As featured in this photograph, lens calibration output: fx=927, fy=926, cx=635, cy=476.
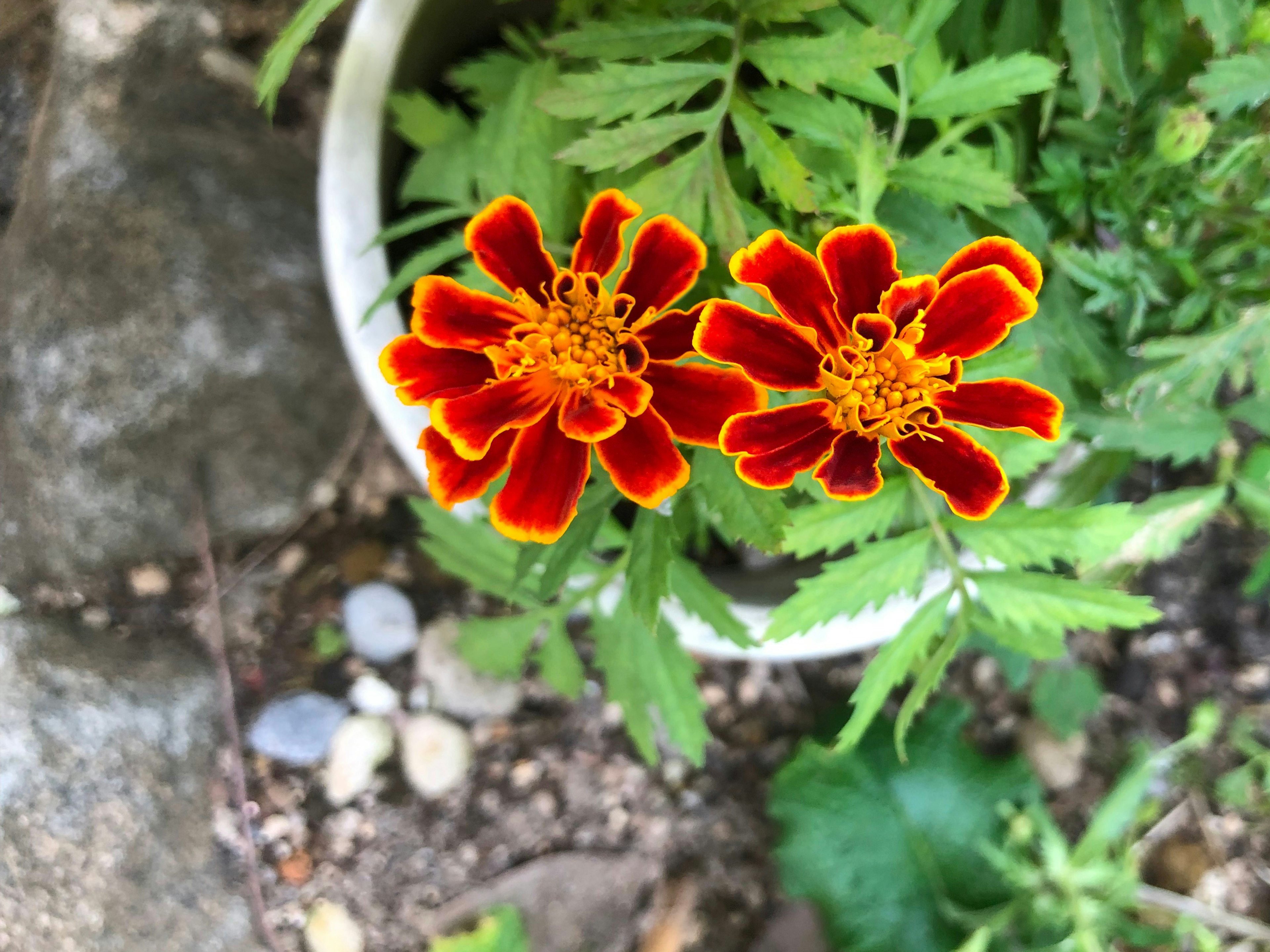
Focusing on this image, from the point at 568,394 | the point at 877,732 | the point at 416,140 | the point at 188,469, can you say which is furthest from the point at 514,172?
the point at 877,732

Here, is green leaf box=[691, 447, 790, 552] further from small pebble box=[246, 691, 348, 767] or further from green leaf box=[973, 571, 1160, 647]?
small pebble box=[246, 691, 348, 767]

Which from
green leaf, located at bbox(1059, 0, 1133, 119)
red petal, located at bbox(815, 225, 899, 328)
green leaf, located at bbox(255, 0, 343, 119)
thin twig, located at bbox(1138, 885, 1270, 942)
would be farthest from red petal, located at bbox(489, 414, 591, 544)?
thin twig, located at bbox(1138, 885, 1270, 942)

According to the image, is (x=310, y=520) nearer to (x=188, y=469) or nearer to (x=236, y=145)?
(x=188, y=469)

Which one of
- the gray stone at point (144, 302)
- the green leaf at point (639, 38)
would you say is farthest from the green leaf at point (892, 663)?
the gray stone at point (144, 302)

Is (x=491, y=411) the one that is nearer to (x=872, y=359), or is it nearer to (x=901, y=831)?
(x=872, y=359)

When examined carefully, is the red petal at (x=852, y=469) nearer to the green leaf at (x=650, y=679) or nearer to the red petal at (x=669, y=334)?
the red petal at (x=669, y=334)

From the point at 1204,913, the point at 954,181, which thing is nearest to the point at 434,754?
the point at 954,181

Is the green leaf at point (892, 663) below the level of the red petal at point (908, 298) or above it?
below
